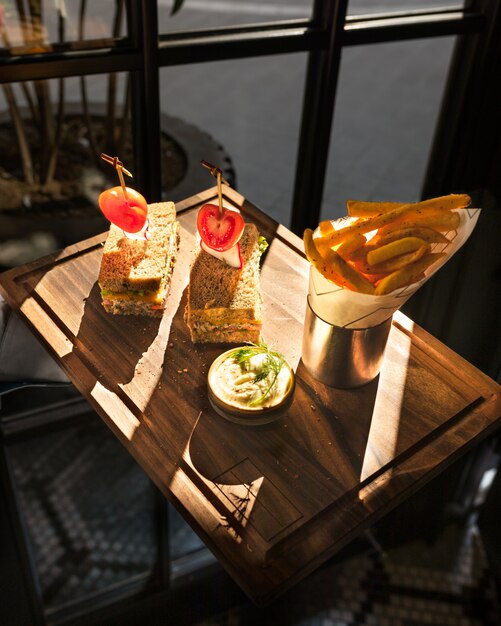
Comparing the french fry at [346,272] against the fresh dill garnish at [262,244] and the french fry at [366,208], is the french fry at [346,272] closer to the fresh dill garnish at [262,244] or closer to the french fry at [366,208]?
the french fry at [366,208]

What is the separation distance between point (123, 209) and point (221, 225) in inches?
8.3

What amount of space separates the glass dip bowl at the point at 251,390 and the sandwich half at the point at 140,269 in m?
0.23

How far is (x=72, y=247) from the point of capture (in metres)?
1.68

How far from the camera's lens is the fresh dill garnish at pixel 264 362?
4.35 ft

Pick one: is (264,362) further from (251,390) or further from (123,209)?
(123,209)

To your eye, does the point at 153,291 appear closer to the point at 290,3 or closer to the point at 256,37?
the point at 256,37

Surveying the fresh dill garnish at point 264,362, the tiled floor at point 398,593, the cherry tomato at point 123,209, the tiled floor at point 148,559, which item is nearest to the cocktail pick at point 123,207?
the cherry tomato at point 123,209

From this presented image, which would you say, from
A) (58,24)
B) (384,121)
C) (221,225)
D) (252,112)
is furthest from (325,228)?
(384,121)

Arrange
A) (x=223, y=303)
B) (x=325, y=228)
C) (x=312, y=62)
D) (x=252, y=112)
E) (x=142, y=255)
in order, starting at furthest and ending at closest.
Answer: (x=252, y=112), (x=312, y=62), (x=142, y=255), (x=223, y=303), (x=325, y=228)

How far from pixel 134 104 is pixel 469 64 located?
111 centimetres

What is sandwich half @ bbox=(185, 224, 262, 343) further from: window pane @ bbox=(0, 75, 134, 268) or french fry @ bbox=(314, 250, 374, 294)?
window pane @ bbox=(0, 75, 134, 268)

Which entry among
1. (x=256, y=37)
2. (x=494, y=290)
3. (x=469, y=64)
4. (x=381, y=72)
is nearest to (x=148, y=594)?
(x=494, y=290)

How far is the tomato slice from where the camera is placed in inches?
59.5

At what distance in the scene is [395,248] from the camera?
1192 millimetres
